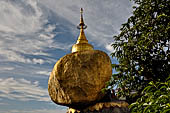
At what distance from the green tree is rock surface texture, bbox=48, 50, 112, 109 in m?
4.27

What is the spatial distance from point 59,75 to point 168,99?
810 centimetres

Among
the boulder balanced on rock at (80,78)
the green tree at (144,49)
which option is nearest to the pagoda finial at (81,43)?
the boulder balanced on rock at (80,78)

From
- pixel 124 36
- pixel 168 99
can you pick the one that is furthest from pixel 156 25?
pixel 168 99

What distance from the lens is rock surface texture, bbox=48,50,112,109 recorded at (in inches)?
394

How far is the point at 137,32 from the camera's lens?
5.87 metres

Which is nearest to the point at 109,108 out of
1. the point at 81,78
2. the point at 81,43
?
the point at 81,78

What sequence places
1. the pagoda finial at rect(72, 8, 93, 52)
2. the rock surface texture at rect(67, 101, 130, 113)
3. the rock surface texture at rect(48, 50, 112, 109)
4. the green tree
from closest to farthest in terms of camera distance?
1. the green tree
2. the rock surface texture at rect(67, 101, 130, 113)
3. the rock surface texture at rect(48, 50, 112, 109)
4. the pagoda finial at rect(72, 8, 93, 52)

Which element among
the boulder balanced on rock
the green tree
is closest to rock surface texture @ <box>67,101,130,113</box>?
the boulder balanced on rock

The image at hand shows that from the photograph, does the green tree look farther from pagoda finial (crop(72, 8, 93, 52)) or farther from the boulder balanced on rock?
pagoda finial (crop(72, 8, 93, 52))

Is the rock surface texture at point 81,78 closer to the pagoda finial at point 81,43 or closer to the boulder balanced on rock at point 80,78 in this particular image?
the boulder balanced on rock at point 80,78

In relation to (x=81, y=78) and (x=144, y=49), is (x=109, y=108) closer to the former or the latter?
(x=81, y=78)

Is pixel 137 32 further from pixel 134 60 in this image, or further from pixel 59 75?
pixel 59 75

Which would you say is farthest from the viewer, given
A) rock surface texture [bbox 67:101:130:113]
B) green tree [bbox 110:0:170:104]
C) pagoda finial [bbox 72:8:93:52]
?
pagoda finial [bbox 72:8:93:52]

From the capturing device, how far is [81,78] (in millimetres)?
10102
